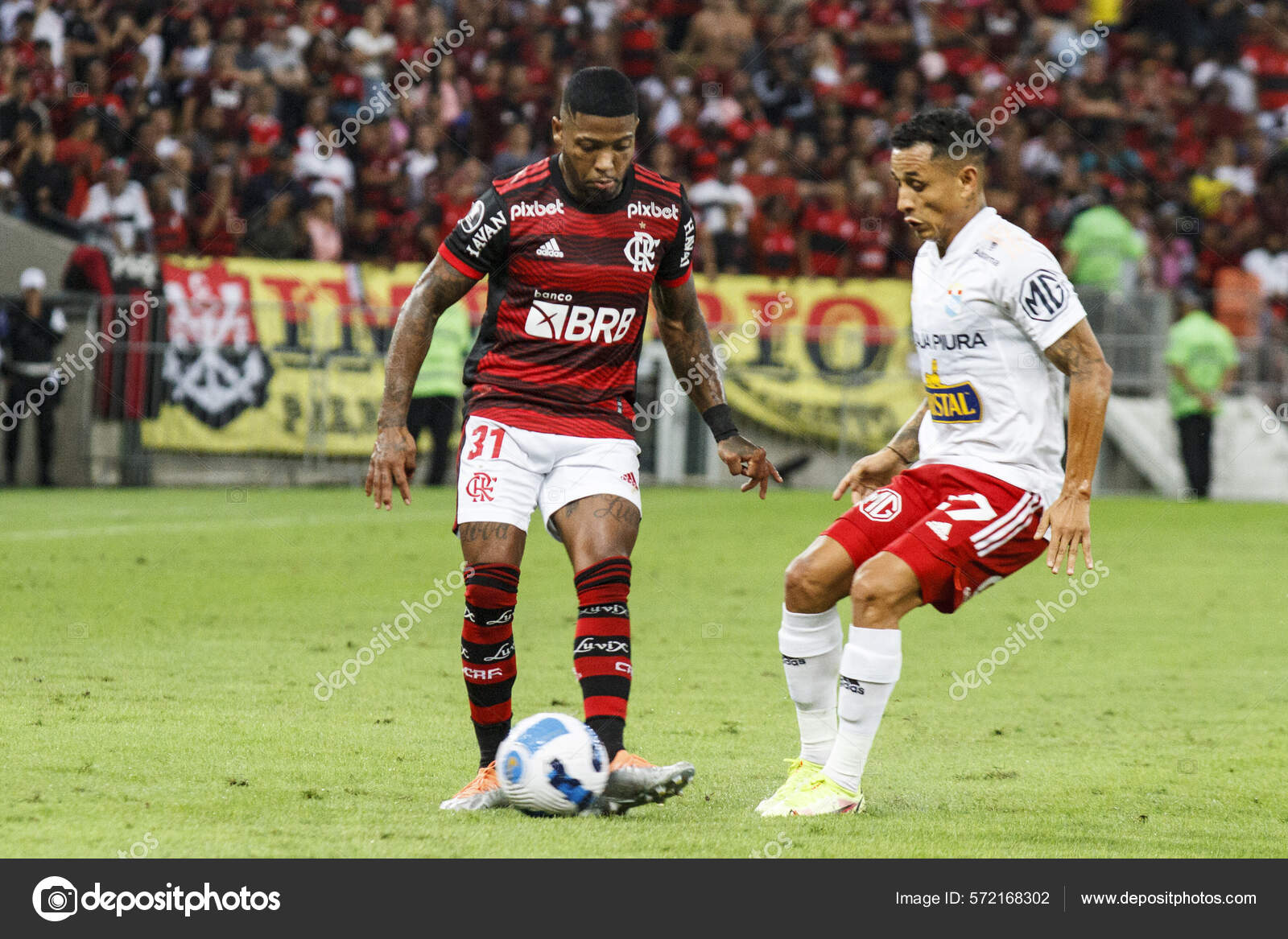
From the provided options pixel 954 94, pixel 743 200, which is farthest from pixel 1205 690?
pixel 954 94

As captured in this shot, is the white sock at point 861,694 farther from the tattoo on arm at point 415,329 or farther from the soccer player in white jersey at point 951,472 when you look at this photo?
the tattoo on arm at point 415,329

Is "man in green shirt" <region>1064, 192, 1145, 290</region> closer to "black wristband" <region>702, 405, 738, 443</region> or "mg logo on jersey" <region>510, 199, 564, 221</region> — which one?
"black wristband" <region>702, 405, 738, 443</region>

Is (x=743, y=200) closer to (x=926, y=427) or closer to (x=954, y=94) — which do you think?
(x=954, y=94)

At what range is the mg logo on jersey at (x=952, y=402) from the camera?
5809 millimetres

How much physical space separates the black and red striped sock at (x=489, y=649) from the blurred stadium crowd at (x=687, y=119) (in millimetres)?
14126

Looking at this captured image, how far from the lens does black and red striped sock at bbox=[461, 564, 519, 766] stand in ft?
18.2

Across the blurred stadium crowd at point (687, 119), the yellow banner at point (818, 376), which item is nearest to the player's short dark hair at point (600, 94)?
the yellow banner at point (818, 376)

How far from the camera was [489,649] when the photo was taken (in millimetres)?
5652

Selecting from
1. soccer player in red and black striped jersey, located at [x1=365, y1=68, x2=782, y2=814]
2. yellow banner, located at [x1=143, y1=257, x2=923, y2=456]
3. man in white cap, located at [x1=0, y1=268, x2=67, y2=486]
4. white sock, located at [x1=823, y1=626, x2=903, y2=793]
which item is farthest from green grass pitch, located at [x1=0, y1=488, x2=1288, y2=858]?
yellow banner, located at [x1=143, y1=257, x2=923, y2=456]

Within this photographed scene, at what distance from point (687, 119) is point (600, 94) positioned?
16.5 m

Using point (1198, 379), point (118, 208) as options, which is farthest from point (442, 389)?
point (1198, 379)

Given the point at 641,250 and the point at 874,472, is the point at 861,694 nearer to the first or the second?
the point at 874,472

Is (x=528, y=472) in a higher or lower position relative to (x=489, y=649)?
higher

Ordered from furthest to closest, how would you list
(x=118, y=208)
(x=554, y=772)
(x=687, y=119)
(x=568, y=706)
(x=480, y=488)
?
(x=687, y=119), (x=118, y=208), (x=568, y=706), (x=480, y=488), (x=554, y=772)
